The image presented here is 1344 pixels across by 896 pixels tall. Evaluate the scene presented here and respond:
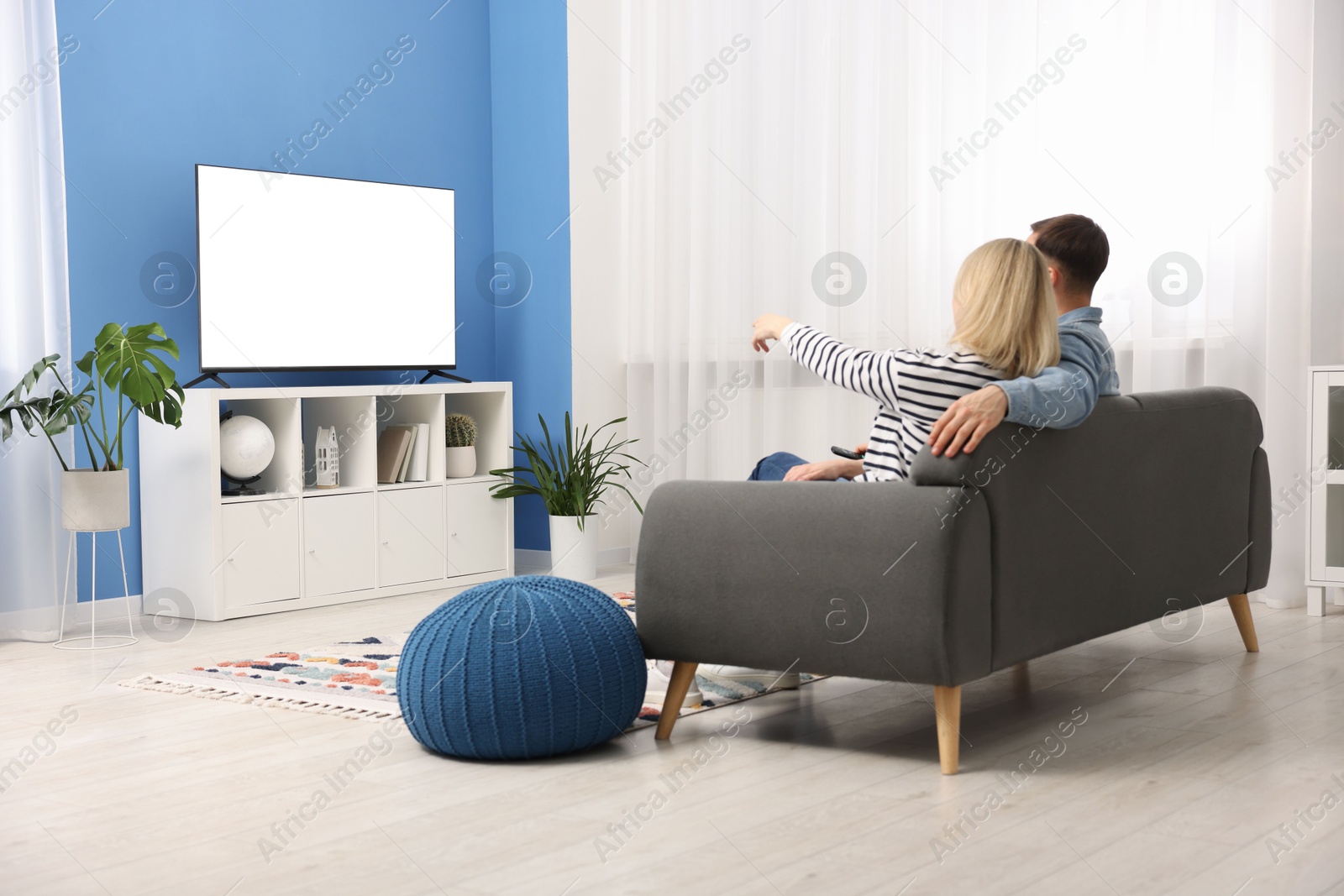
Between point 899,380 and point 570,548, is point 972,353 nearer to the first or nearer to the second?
point 899,380

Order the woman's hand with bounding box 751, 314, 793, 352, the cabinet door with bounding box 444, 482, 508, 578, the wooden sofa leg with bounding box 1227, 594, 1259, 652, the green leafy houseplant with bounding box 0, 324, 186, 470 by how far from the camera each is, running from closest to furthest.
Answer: the woman's hand with bounding box 751, 314, 793, 352 → the wooden sofa leg with bounding box 1227, 594, 1259, 652 → the green leafy houseplant with bounding box 0, 324, 186, 470 → the cabinet door with bounding box 444, 482, 508, 578

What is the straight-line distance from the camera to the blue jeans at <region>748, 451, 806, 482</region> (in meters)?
2.97

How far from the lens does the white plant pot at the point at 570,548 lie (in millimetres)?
5020

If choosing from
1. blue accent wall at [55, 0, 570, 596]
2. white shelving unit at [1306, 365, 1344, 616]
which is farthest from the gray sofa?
blue accent wall at [55, 0, 570, 596]

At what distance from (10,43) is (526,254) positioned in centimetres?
210

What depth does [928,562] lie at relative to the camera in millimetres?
2238

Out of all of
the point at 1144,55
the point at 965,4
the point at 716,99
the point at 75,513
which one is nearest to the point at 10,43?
the point at 75,513

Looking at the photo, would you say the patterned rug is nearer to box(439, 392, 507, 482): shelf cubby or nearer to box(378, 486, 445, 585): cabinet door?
box(378, 486, 445, 585): cabinet door

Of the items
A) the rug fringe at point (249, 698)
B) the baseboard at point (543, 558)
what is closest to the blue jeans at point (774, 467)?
the rug fringe at point (249, 698)

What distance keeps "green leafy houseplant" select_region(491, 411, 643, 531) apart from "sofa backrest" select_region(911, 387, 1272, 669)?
2.39 m

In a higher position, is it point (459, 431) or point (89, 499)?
point (459, 431)

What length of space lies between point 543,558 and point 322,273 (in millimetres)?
1493

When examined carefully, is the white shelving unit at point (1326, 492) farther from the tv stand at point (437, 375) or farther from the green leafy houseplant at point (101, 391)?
the green leafy houseplant at point (101, 391)

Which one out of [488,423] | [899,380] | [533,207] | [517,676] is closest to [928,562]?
[899,380]
